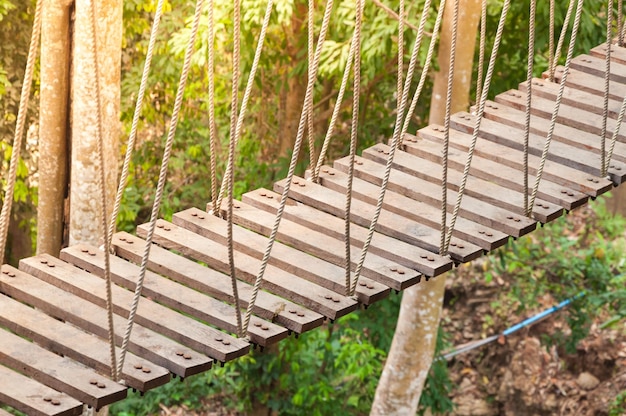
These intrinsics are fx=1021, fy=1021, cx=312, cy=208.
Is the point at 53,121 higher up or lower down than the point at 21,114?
lower down

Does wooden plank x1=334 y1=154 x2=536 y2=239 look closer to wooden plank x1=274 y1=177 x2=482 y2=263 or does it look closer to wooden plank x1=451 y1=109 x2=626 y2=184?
wooden plank x1=274 y1=177 x2=482 y2=263

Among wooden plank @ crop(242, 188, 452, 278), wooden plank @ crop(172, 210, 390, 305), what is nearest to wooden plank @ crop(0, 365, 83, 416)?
wooden plank @ crop(172, 210, 390, 305)

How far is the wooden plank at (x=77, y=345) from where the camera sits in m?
2.21

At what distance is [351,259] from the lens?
2727 millimetres

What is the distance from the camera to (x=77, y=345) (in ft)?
7.45

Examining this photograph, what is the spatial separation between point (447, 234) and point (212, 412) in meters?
4.33

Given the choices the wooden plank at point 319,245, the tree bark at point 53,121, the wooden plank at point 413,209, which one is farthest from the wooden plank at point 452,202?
the tree bark at point 53,121

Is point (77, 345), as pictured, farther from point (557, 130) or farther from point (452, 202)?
point (557, 130)

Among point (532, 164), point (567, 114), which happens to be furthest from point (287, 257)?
point (567, 114)

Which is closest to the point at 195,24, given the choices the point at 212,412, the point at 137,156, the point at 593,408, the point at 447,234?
the point at 447,234

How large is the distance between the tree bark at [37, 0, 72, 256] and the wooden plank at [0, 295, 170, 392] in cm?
170

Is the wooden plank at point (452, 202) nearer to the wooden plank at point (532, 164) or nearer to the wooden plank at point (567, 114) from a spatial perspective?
the wooden plank at point (532, 164)

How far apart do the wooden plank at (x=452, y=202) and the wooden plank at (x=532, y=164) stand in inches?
8.5

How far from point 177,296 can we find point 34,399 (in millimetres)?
528
